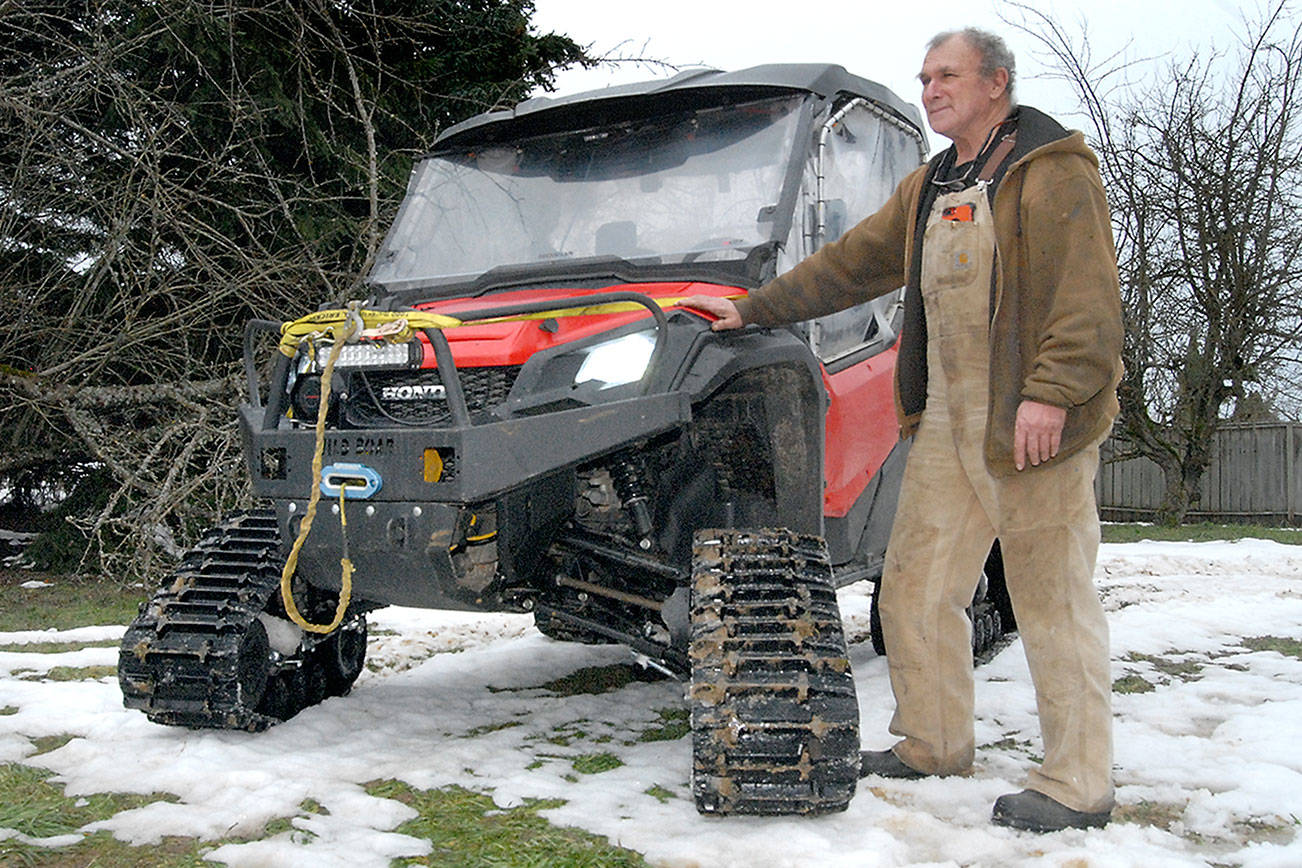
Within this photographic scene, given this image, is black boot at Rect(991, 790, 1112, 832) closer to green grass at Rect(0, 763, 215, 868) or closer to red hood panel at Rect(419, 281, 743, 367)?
red hood panel at Rect(419, 281, 743, 367)

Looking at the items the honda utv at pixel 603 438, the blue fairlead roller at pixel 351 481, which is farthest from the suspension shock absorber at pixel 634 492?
the blue fairlead roller at pixel 351 481

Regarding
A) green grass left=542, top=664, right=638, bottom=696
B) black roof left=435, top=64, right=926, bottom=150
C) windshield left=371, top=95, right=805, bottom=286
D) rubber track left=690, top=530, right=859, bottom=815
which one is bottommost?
green grass left=542, top=664, right=638, bottom=696

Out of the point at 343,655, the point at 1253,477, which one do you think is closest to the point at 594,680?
the point at 343,655

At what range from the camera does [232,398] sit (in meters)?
9.27

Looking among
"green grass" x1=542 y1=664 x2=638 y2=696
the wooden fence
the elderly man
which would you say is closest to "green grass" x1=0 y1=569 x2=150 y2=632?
"green grass" x1=542 y1=664 x2=638 y2=696

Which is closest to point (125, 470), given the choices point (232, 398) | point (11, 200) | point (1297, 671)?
point (232, 398)

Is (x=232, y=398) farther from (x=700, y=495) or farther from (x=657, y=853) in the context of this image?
(x=657, y=853)

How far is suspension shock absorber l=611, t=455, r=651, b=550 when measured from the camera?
12.7 feet

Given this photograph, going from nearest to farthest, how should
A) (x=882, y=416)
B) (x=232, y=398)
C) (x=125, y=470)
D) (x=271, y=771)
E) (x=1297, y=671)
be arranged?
(x=271, y=771), (x=882, y=416), (x=1297, y=671), (x=125, y=470), (x=232, y=398)

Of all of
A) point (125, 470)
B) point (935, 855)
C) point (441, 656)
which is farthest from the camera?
point (125, 470)

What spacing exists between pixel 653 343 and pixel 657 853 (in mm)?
1432

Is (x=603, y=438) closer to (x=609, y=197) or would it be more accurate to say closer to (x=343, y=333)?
(x=343, y=333)

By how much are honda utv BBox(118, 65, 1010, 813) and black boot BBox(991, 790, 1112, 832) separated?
1.45ft

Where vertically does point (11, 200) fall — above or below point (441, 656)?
above
